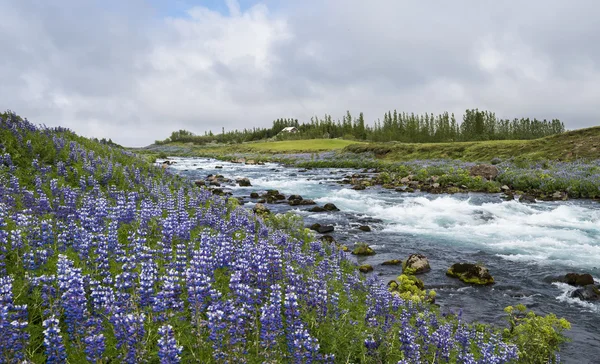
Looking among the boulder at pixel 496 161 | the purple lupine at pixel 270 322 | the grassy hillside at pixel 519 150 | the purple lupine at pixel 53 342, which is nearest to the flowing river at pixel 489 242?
the purple lupine at pixel 270 322

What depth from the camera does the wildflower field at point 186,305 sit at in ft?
14.9

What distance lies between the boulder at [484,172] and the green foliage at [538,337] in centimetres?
2890

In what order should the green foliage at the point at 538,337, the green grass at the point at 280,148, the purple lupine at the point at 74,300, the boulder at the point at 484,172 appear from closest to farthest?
the purple lupine at the point at 74,300 < the green foliage at the point at 538,337 < the boulder at the point at 484,172 < the green grass at the point at 280,148

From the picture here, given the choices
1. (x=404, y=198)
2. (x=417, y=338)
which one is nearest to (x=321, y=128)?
(x=404, y=198)

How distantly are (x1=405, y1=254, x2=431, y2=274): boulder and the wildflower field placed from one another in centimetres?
382

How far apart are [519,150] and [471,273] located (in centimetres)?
4706

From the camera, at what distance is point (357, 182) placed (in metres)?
39.8

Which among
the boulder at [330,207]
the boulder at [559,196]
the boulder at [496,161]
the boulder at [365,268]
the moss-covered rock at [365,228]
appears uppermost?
the boulder at [496,161]

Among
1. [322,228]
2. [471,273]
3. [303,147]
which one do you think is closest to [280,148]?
[303,147]

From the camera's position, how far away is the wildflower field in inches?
179

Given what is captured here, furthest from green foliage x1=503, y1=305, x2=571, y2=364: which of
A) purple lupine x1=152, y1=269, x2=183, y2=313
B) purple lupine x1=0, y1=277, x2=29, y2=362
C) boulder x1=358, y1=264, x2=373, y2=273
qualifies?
purple lupine x1=0, y1=277, x2=29, y2=362

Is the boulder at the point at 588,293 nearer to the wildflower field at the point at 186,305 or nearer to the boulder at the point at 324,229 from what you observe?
the wildflower field at the point at 186,305

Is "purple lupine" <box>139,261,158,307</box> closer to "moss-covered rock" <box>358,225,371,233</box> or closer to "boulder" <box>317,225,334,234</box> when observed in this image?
"boulder" <box>317,225,334,234</box>

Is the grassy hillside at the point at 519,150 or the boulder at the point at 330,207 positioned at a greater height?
the grassy hillside at the point at 519,150
